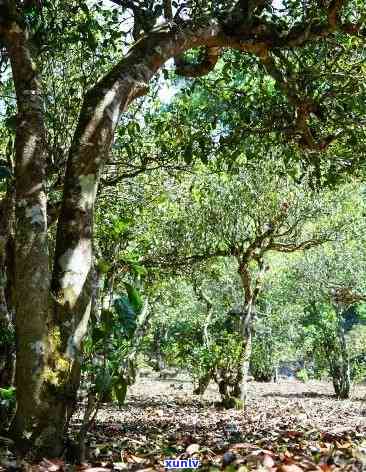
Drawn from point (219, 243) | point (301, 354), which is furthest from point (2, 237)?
point (301, 354)

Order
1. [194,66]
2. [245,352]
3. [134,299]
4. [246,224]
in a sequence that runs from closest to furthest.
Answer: [134,299], [194,66], [246,224], [245,352]

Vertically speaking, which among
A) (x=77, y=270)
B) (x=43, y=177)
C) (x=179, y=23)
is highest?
(x=179, y=23)

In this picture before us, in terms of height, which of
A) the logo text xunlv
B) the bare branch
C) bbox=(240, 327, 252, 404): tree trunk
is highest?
the bare branch

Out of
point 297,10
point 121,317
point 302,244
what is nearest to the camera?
point 121,317

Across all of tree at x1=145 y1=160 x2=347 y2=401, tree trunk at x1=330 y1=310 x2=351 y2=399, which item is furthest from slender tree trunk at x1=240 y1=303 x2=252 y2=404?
tree trunk at x1=330 y1=310 x2=351 y2=399

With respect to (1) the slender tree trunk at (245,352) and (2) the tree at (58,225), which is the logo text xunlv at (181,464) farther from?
(1) the slender tree trunk at (245,352)

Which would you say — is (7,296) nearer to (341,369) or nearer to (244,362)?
(244,362)

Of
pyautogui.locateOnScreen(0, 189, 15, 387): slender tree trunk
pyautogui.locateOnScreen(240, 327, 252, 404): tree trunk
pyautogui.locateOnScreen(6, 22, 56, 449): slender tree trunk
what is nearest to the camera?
pyautogui.locateOnScreen(6, 22, 56, 449): slender tree trunk

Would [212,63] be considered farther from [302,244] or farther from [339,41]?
[302,244]

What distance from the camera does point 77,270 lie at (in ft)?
12.8

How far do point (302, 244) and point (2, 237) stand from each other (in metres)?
10.1

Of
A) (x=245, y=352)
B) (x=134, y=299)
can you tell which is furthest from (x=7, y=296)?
(x=245, y=352)

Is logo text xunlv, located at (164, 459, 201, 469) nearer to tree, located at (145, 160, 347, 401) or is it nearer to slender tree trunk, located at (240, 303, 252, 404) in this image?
tree, located at (145, 160, 347, 401)

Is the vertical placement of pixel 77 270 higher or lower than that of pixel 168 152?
lower
